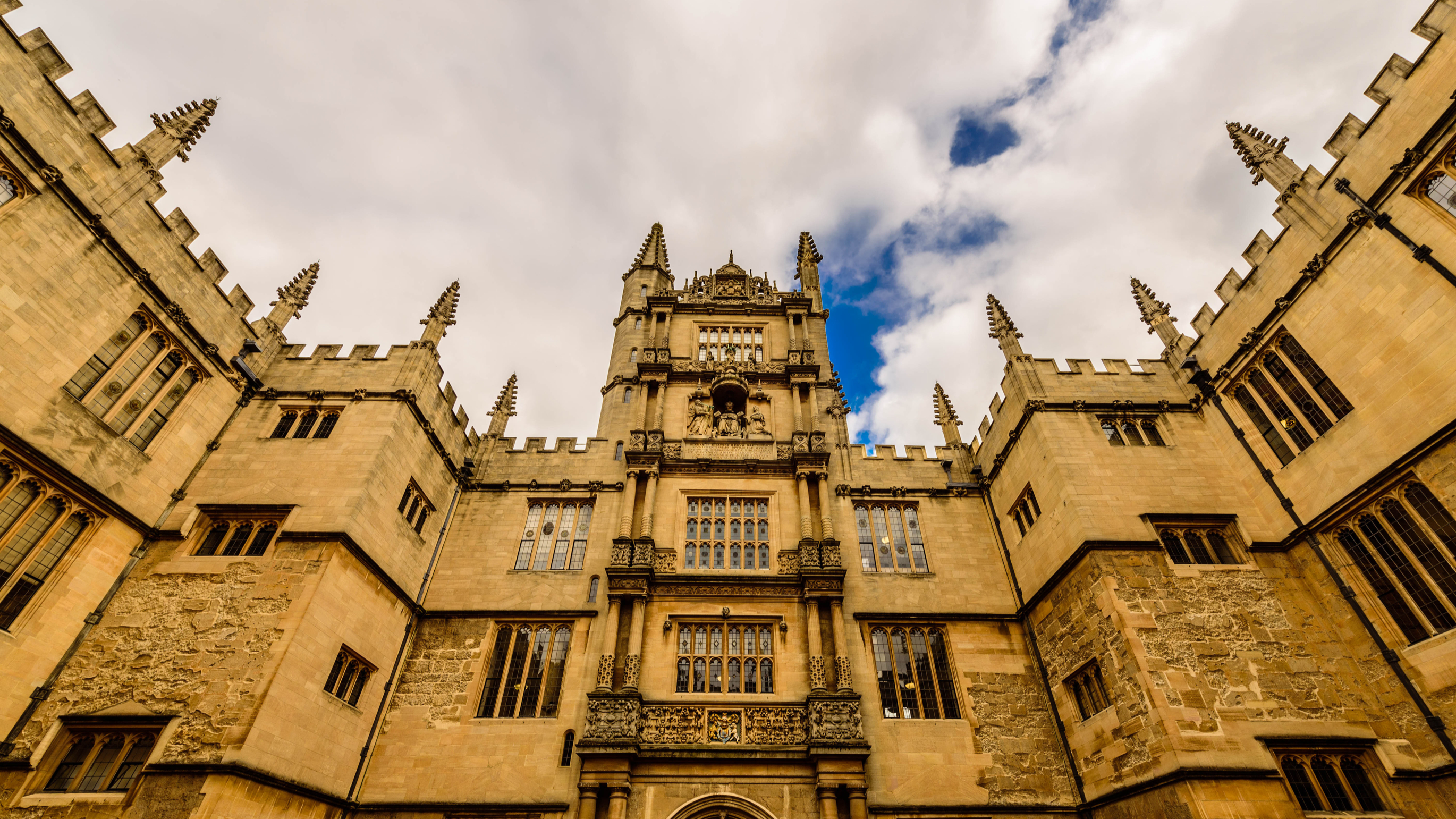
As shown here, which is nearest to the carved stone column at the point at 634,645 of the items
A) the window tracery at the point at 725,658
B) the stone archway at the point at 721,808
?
the window tracery at the point at 725,658

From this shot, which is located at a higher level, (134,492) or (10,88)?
(10,88)

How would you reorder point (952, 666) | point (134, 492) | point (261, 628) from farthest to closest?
point (952, 666)
point (134, 492)
point (261, 628)

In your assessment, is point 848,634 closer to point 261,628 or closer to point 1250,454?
point 1250,454

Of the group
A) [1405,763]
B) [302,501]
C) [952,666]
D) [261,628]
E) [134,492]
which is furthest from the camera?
[952,666]

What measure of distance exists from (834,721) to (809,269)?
21874 mm

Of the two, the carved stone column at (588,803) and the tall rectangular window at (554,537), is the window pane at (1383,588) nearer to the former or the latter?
the carved stone column at (588,803)

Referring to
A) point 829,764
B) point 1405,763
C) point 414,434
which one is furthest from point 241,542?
point 1405,763

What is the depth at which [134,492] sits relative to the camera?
15789mm

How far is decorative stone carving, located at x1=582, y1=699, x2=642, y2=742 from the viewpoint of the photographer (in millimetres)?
16672

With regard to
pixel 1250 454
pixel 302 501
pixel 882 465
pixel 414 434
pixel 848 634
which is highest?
pixel 882 465

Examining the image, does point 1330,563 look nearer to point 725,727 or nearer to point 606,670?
point 725,727

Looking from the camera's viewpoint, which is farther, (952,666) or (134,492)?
(952,666)

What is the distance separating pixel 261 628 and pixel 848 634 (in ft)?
51.7

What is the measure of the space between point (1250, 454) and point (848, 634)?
12.7 metres
